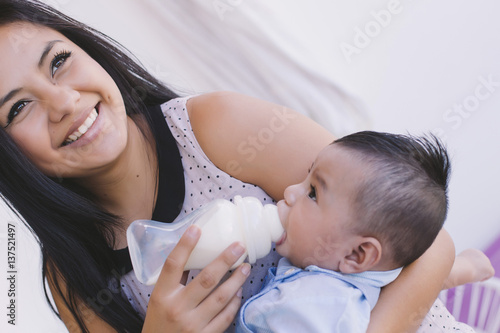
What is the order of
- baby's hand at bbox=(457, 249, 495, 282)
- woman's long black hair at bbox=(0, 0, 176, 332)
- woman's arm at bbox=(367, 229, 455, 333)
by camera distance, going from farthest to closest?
baby's hand at bbox=(457, 249, 495, 282)
woman's long black hair at bbox=(0, 0, 176, 332)
woman's arm at bbox=(367, 229, 455, 333)

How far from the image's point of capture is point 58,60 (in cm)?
96

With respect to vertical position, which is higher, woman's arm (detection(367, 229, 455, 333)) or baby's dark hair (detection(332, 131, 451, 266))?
baby's dark hair (detection(332, 131, 451, 266))

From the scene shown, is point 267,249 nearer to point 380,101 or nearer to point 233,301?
point 233,301

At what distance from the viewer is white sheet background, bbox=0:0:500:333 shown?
1482mm

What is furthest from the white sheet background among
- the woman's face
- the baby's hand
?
the woman's face

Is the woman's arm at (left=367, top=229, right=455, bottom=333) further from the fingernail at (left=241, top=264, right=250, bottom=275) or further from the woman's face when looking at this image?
the woman's face

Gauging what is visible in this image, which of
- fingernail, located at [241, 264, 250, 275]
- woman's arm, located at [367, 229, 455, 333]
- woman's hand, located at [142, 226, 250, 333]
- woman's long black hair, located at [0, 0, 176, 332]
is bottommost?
woman's long black hair, located at [0, 0, 176, 332]

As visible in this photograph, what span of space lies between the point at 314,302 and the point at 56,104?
0.60 m

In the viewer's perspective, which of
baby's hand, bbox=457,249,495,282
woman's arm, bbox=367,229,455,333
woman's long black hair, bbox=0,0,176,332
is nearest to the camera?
woman's arm, bbox=367,229,455,333

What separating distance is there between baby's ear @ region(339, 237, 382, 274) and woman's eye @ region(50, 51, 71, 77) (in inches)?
26.6

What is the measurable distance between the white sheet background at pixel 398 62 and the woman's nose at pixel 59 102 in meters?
0.62

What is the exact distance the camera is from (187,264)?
2.81 feet

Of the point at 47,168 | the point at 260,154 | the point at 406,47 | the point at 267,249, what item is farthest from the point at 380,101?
the point at 47,168

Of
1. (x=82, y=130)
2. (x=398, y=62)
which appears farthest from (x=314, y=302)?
(x=398, y=62)
